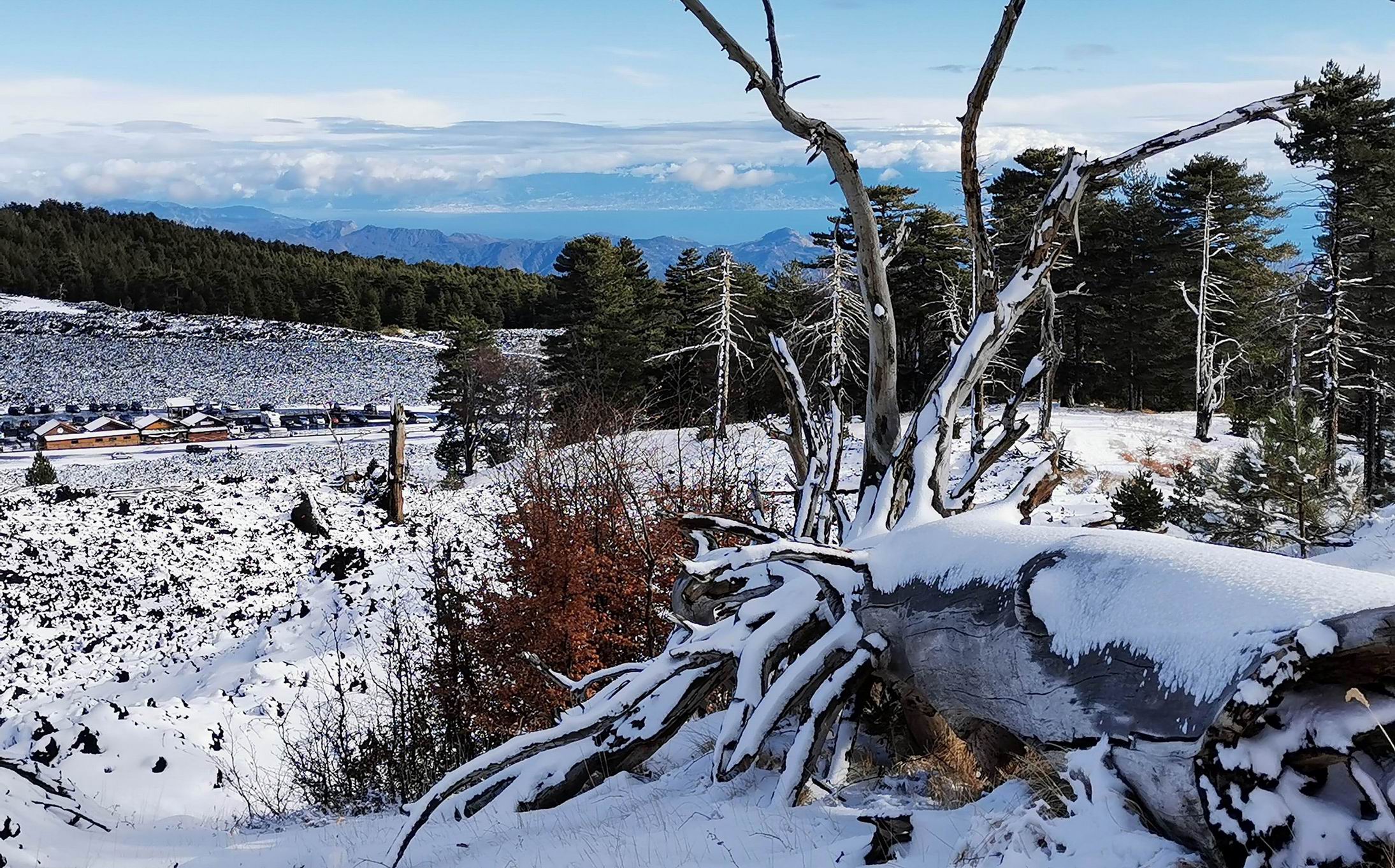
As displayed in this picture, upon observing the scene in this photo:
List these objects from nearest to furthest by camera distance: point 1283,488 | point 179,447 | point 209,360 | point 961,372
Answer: point 961,372 → point 1283,488 → point 179,447 → point 209,360

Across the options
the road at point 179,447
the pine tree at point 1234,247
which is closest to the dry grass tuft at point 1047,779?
the pine tree at point 1234,247

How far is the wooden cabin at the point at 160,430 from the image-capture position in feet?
195

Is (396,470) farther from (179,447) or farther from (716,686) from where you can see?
(179,447)

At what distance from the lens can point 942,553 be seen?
3895 mm

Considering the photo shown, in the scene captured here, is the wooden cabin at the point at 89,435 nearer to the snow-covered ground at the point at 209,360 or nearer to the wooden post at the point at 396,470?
the snow-covered ground at the point at 209,360

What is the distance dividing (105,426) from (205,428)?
6153mm

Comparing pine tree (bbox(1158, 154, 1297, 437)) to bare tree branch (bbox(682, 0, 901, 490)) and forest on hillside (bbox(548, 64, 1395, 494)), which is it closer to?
forest on hillside (bbox(548, 64, 1395, 494))

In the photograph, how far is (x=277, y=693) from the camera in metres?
15.5

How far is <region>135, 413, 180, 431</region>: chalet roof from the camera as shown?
6181 cm

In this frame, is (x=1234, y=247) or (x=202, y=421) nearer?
(x=1234, y=247)

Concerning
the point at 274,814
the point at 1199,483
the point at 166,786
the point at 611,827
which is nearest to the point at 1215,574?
the point at 611,827

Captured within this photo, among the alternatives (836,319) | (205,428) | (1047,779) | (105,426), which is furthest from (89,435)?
(1047,779)

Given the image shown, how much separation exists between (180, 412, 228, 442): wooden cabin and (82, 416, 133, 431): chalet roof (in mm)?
3290

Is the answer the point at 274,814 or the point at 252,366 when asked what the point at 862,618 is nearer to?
the point at 274,814
